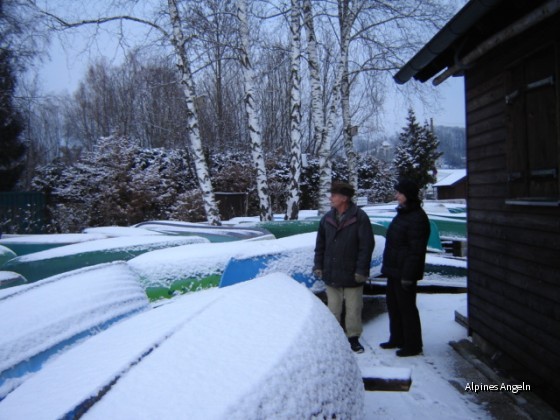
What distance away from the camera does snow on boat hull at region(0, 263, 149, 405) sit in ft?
8.23

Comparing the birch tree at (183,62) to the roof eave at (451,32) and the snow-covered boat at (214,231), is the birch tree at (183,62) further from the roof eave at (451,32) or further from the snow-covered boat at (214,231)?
the roof eave at (451,32)

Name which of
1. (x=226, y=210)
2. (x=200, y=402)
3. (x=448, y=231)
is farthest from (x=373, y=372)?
(x=226, y=210)

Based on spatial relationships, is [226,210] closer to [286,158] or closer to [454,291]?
[286,158]

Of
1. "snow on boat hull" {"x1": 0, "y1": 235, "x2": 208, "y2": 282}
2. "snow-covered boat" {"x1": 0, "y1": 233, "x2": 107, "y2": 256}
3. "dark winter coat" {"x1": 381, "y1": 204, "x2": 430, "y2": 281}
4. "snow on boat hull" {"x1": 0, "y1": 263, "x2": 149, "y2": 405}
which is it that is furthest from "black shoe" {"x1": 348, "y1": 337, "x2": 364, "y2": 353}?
"snow-covered boat" {"x1": 0, "y1": 233, "x2": 107, "y2": 256}

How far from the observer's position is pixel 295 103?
11148mm

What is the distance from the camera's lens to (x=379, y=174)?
25562 millimetres

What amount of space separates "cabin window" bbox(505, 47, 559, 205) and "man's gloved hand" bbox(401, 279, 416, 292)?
1.08 meters

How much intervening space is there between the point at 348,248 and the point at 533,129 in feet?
6.08

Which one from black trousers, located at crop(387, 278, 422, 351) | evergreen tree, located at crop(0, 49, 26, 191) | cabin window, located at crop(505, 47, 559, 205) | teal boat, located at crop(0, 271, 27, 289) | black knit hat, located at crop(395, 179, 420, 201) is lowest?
black trousers, located at crop(387, 278, 422, 351)

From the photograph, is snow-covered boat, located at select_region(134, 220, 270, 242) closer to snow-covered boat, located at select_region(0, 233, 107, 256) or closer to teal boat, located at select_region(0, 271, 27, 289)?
snow-covered boat, located at select_region(0, 233, 107, 256)

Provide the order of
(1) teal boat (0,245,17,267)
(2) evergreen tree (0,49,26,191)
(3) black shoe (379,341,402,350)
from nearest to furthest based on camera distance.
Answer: (3) black shoe (379,341,402,350) → (1) teal boat (0,245,17,267) → (2) evergreen tree (0,49,26,191)

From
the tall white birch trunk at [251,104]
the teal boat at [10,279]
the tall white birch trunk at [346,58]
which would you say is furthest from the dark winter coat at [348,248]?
the tall white birch trunk at [346,58]

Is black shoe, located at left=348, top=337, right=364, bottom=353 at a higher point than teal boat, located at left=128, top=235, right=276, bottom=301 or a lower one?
lower

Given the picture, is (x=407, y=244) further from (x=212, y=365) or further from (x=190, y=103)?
(x=190, y=103)
